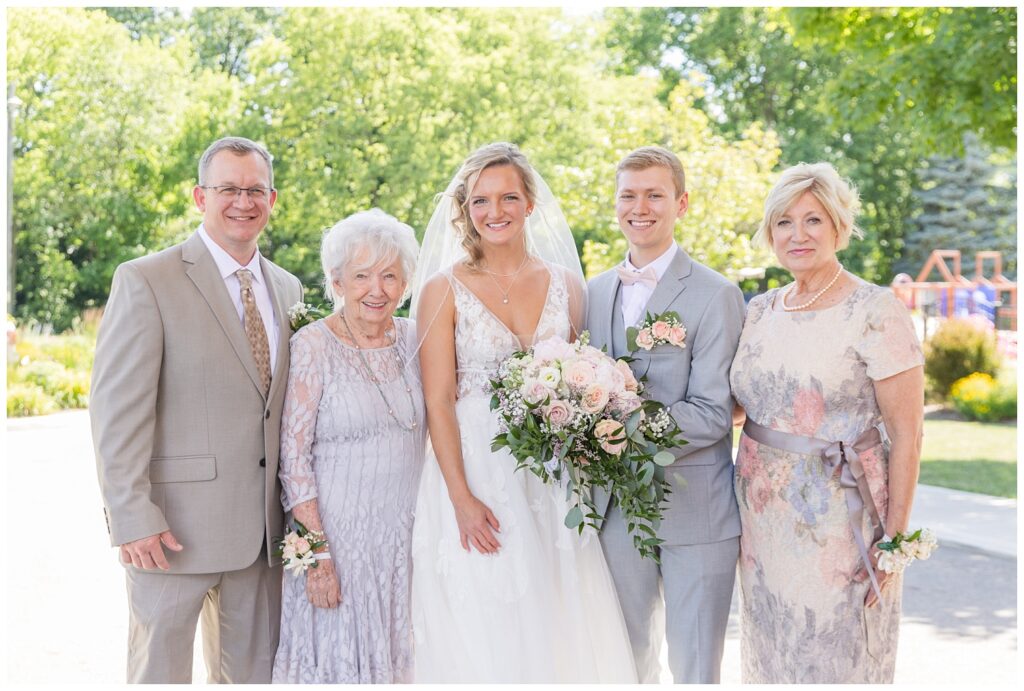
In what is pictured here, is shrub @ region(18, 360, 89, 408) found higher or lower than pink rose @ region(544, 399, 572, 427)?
lower

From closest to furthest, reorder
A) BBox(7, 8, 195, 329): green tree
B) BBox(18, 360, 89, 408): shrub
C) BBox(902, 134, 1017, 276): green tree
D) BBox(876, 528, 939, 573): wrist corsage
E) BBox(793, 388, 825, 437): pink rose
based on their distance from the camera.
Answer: BBox(876, 528, 939, 573): wrist corsage
BBox(793, 388, 825, 437): pink rose
BBox(18, 360, 89, 408): shrub
BBox(7, 8, 195, 329): green tree
BBox(902, 134, 1017, 276): green tree

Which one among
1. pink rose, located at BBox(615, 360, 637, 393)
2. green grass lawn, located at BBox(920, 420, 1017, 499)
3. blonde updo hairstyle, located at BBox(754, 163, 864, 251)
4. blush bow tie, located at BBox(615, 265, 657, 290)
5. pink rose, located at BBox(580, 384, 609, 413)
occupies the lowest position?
green grass lawn, located at BBox(920, 420, 1017, 499)

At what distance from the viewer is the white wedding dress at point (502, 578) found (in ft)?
12.7

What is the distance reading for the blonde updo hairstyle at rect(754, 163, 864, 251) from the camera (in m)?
3.78

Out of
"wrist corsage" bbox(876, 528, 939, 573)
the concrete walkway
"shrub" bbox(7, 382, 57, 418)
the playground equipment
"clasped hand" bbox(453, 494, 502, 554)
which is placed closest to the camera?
"wrist corsage" bbox(876, 528, 939, 573)

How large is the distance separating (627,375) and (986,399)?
1554cm

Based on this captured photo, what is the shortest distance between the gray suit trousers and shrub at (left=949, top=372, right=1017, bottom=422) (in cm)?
1485

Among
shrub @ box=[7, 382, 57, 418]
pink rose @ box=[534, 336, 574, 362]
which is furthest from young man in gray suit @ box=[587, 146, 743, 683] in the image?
shrub @ box=[7, 382, 57, 418]

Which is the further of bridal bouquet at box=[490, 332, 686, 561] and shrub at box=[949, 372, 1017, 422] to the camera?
shrub at box=[949, 372, 1017, 422]

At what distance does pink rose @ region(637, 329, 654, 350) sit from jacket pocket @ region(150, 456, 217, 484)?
5.92 ft

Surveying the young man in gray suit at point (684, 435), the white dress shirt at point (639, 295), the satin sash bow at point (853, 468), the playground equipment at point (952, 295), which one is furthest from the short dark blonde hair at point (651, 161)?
the playground equipment at point (952, 295)

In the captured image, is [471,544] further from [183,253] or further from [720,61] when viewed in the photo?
[720,61]

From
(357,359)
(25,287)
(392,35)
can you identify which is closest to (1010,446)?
(357,359)

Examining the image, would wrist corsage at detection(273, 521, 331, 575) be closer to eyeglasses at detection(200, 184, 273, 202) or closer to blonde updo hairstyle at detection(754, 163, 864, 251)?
eyeglasses at detection(200, 184, 273, 202)
